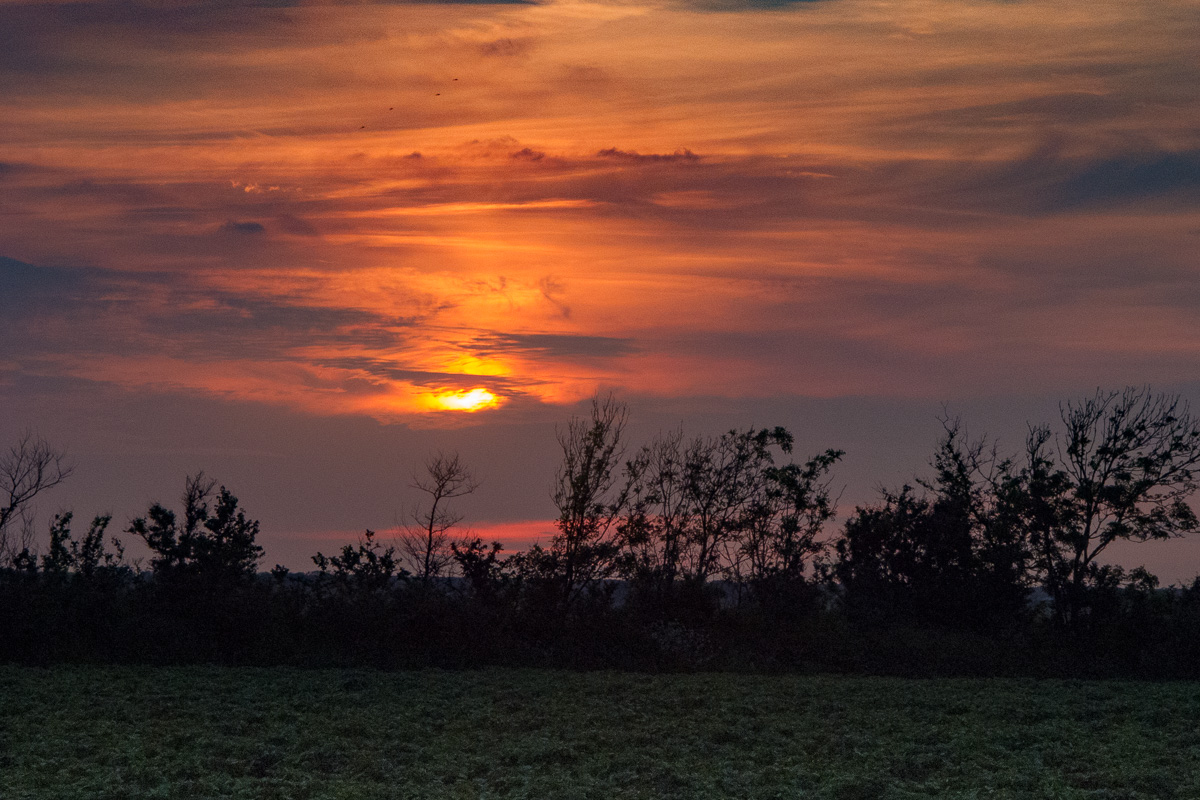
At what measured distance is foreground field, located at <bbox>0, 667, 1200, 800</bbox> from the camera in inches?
532

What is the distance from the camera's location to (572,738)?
16969mm

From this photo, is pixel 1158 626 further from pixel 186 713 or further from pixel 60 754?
pixel 60 754

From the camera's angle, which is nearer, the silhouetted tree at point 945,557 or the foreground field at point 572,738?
the foreground field at point 572,738

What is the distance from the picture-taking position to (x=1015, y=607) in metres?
35.4

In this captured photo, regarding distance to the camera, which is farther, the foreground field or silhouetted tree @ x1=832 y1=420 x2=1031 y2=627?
silhouetted tree @ x1=832 y1=420 x2=1031 y2=627

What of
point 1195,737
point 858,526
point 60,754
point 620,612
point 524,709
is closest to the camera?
point 60,754

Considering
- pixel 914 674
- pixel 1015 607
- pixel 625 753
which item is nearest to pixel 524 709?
pixel 625 753

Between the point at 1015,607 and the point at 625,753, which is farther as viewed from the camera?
the point at 1015,607

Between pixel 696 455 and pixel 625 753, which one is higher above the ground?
pixel 696 455

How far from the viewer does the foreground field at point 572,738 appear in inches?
532

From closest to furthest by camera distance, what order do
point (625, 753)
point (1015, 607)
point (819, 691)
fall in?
point (625, 753) < point (819, 691) < point (1015, 607)

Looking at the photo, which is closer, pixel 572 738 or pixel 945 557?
pixel 572 738

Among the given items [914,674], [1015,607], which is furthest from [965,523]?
[914,674]

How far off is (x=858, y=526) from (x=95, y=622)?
79.6 ft
